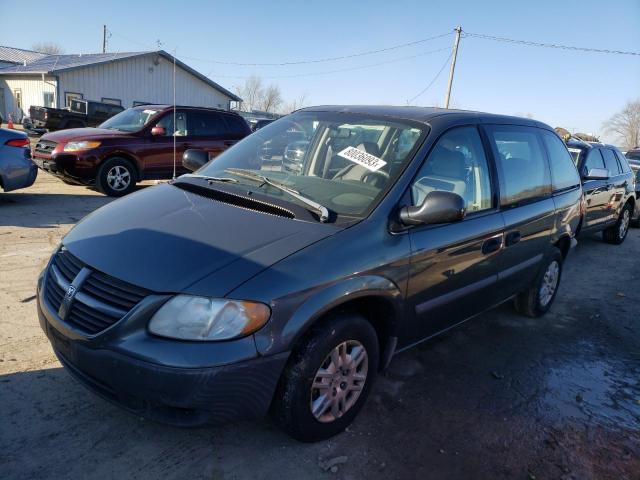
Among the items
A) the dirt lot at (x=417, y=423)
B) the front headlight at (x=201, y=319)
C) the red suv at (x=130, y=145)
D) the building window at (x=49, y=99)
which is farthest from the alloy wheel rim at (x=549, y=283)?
the building window at (x=49, y=99)

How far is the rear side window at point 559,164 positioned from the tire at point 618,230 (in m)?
4.62

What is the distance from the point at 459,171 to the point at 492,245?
601 millimetres

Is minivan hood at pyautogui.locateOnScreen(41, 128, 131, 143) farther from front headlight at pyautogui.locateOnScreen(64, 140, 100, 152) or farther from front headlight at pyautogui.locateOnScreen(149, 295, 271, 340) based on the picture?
front headlight at pyautogui.locateOnScreen(149, 295, 271, 340)

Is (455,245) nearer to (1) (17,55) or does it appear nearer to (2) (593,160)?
(2) (593,160)

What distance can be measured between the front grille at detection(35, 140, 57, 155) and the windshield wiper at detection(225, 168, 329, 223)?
21.3 feet

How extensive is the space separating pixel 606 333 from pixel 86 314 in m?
4.61

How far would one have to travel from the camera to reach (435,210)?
8.69 feet

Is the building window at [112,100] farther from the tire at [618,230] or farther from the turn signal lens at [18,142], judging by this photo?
the tire at [618,230]

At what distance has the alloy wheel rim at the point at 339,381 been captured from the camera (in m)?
2.51

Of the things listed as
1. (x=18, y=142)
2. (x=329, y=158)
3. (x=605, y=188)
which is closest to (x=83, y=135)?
(x=18, y=142)

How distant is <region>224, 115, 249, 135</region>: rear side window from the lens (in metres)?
10.4

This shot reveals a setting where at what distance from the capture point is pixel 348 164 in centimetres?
317

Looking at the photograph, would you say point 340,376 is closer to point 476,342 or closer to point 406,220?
point 406,220

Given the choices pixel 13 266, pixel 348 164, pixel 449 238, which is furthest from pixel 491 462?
pixel 13 266
